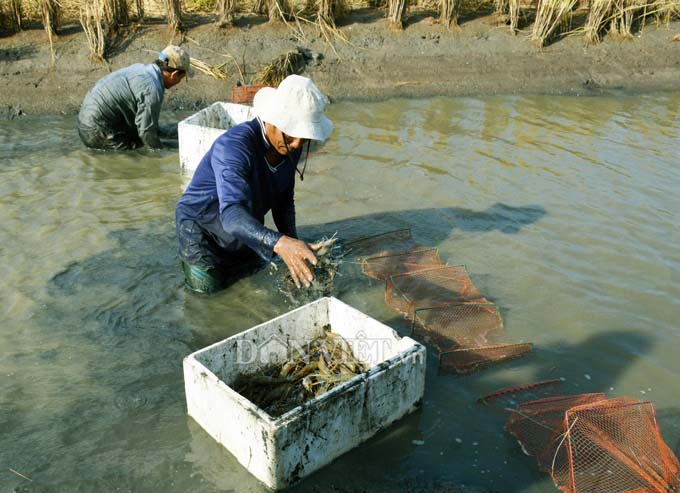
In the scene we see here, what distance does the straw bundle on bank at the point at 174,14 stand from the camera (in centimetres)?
1085

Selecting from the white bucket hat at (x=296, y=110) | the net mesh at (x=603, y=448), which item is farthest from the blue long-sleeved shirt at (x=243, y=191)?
the net mesh at (x=603, y=448)

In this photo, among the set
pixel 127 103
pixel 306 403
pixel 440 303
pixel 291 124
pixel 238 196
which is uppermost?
pixel 291 124

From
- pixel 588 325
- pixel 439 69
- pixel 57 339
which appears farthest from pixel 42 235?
pixel 439 69

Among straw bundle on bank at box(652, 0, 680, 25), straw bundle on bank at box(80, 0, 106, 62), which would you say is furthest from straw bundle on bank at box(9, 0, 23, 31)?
straw bundle on bank at box(652, 0, 680, 25)

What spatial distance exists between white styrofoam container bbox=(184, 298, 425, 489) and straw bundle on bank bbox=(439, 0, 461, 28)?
930 cm

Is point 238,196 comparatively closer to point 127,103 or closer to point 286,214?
point 286,214

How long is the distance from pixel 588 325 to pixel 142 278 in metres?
3.72

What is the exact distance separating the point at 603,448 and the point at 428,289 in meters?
1.98

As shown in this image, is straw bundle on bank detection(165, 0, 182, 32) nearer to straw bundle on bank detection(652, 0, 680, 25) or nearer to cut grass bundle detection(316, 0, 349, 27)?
cut grass bundle detection(316, 0, 349, 27)

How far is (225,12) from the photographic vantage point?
436 inches

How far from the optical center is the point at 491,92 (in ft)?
37.2

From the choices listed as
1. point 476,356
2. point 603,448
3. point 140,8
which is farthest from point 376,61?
point 603,448

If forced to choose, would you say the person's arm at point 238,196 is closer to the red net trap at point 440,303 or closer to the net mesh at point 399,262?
the red net trap at point 440,303

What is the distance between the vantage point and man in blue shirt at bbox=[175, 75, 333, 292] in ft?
12.9
